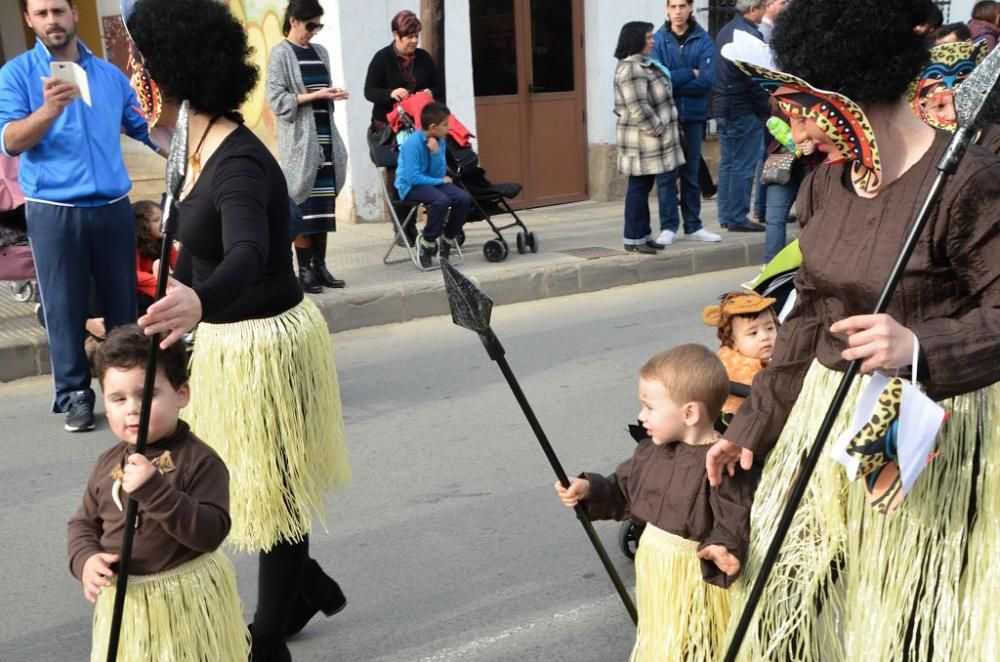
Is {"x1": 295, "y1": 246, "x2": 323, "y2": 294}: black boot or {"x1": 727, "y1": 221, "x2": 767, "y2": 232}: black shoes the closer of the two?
{"x1": 295, "y1": 246, "x2": 323, "y2": 294}: black boot

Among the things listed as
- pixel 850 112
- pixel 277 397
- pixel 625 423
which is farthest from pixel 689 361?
pixel 625 423

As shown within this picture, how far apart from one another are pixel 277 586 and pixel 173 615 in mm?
596

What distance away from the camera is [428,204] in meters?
8.67

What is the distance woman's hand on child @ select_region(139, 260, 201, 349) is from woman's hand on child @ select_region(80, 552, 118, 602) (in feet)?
1.65

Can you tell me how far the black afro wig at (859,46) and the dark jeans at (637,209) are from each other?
272 inches

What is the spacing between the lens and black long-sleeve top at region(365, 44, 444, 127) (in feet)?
30.6

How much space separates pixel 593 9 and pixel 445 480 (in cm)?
805

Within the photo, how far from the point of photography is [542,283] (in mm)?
8727

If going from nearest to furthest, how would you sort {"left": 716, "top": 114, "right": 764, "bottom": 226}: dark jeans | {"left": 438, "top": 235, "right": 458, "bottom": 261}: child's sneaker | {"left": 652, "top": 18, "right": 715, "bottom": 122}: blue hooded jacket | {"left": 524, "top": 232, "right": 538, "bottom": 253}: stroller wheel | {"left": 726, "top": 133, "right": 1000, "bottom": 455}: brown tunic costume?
{"left": 726, "top": 133, "right": 1000, "bottom": 455}: brown tunic costume
{"left": 438, "top": 235, "right": 458, "bottom": 261}: child's sneaker
{"left": 524, "top": 232, "right": 538, "bottom": 253}: stroller wheel
{"left": 716, "top": 114, "right": 764, "bottom": 226}: dark jeans
{"left": 652, "top": 18, "right": 715, "bottom": 122}: blue hooded jacket

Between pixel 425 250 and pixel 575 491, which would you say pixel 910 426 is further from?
pixel 425 250

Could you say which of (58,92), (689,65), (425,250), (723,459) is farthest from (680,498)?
(689,65)

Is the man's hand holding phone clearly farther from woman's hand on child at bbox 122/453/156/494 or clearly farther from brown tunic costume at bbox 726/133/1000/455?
brown tunic costume at bbox 726/133/1000/455

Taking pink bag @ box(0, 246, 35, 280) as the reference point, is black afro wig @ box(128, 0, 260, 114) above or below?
above

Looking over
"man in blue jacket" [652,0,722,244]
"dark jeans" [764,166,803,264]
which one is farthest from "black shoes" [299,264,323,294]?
"dark jeans" [764,166,803,264]
